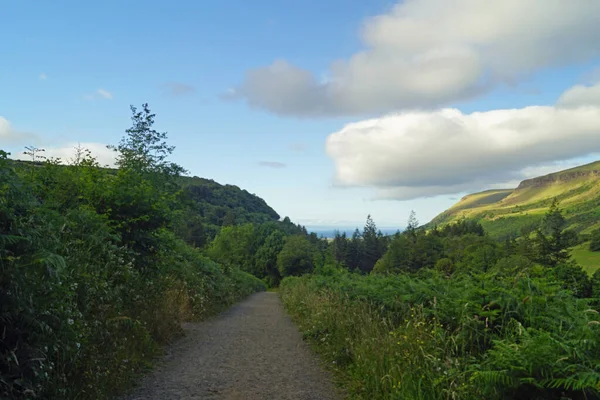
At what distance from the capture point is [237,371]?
7.18m

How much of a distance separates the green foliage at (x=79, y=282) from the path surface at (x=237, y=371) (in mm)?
455

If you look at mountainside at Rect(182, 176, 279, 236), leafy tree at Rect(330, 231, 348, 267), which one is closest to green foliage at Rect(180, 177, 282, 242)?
mountainside at Rect(182, 176, 279, 236)

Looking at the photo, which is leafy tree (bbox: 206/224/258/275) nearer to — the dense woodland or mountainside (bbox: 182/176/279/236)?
mountainside (bbox: 182/176/279/236)

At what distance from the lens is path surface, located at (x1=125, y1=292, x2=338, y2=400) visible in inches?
232

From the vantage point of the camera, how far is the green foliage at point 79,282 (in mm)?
3666

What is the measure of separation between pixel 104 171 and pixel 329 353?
701cm

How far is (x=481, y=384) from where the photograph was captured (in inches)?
146

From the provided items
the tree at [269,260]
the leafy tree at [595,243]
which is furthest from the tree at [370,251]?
the leafy tree at [595,243]

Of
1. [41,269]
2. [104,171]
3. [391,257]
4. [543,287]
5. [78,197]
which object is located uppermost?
[104,171]

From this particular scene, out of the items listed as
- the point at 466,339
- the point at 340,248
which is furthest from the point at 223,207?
the point at 466,339

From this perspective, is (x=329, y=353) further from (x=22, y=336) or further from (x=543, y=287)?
(x=22, y=336)

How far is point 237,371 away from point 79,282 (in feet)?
10.6

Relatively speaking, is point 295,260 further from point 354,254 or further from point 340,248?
point 354,254

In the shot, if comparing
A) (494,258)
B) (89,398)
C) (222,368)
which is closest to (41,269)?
(89,398)
